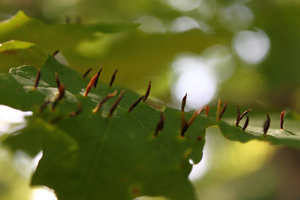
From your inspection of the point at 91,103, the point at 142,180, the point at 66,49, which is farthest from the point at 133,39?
the point at 142,180

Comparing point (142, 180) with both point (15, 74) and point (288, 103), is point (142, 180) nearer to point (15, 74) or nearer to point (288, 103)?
Result: point (15, 74)

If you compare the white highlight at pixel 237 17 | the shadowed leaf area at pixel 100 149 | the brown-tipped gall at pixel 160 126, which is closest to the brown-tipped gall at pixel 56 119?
the shadowed leaf area at pixel 100 149

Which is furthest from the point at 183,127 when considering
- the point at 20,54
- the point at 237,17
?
the point at 237,17

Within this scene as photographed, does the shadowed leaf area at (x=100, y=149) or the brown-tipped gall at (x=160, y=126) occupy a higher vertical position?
the brown-tipped gall at (x=160, y=126)

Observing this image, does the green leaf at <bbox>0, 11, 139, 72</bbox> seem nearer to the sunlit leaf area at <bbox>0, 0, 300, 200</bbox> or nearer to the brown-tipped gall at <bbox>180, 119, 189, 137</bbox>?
the sunlit leaf area at <bbox>0, 0, 300, 200</bbox>

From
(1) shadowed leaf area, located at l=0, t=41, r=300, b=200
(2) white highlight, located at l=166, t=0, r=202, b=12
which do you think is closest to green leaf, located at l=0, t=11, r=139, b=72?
(1) shadowed leaf area, located at l=0, t=41, r=300, b=200

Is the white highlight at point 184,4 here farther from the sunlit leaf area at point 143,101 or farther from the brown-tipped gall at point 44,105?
the brown-tipped gall at point 44,105

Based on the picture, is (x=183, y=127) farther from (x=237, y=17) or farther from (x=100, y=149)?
(x=237, y=17)
